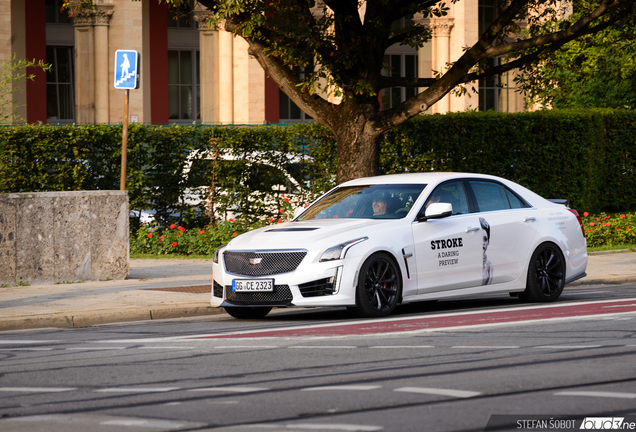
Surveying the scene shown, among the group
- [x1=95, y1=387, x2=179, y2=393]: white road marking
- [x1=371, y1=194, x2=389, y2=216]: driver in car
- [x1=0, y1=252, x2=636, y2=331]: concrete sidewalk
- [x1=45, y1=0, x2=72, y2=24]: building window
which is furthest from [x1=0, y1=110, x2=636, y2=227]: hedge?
[x1=45, y1=0, x2=72, y2=24]: building window

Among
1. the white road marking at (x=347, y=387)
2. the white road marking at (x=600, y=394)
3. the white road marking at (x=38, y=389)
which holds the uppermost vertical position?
the white road marking at (x=600, y=394)

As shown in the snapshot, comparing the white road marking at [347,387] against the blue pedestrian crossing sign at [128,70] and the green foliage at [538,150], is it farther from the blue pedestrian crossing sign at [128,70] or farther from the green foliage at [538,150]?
the green foliage at [538,150]

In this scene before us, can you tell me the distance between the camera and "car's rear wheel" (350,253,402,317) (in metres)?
10.1

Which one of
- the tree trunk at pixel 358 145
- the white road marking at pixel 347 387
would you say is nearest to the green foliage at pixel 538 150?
the tree trunk at pixel 358 145

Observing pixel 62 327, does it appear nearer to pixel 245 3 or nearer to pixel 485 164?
pixel 245 3

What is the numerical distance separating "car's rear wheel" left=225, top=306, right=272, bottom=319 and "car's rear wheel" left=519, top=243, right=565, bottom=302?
316 cm

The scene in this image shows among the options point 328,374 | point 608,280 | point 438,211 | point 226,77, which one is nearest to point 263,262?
point 438,211

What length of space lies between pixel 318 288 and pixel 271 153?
33.0ft

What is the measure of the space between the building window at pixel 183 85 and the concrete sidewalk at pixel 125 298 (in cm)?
2533

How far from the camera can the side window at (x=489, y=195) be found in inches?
458

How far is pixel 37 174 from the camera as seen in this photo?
18.3 m

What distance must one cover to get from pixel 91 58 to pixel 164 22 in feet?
17.7

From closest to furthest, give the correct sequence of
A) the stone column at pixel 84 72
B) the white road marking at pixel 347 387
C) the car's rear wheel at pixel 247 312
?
the white road marking at pixel 347 387 < the car's rear wheel at pixel 247 312 < the stone column at pixel 84 72

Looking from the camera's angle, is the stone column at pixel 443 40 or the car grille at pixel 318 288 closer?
the car grille at pixel 318 288
